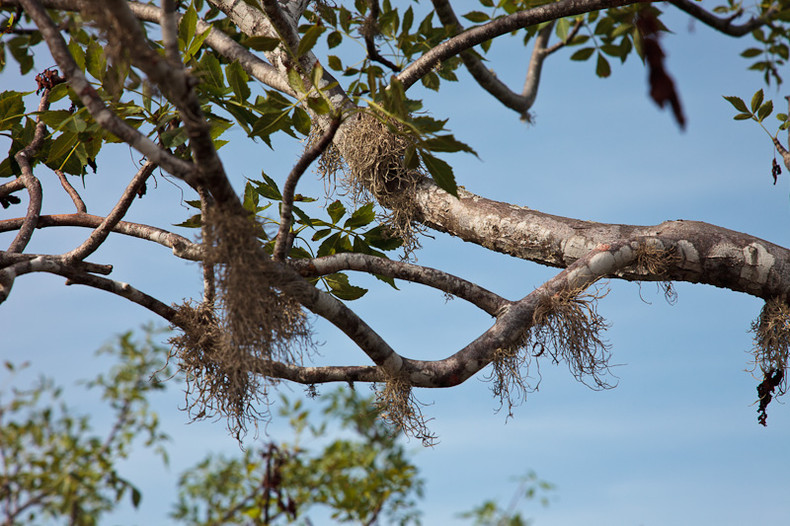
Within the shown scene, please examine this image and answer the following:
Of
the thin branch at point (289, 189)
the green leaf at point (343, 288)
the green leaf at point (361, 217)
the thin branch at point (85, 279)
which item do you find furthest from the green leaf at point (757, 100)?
the thin branch at point (85, 279)

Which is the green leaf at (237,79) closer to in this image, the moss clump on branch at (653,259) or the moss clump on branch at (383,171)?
the moss clump on branch at (383,171)

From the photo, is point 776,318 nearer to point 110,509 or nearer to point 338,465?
point 338,465

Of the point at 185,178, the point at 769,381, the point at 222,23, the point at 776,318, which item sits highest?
the point at 222,23

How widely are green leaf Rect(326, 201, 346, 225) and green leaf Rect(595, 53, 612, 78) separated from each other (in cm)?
248

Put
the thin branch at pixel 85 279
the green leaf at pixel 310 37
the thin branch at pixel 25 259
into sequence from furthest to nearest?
the thin branch at pixel 25 259
the thin branch at pixel 85 279
the green leaf at pixel 310 37

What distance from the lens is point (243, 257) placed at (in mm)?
1812

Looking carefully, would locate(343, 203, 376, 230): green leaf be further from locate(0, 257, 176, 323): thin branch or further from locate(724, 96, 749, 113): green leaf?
locate(724, 96, 749, 113): green leaf

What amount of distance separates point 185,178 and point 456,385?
1.14 metres

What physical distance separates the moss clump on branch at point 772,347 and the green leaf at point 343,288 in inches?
63.9

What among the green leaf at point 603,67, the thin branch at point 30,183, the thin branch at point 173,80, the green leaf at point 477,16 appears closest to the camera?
the thin branch at point 173,80

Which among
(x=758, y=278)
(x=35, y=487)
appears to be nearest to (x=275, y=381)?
(x=758, y=278)

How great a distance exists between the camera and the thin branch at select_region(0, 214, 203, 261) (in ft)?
7.06

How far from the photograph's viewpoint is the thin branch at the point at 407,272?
2.21 metres

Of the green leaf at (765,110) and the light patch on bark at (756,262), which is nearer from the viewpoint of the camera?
the light patch on bark at (756,262)
